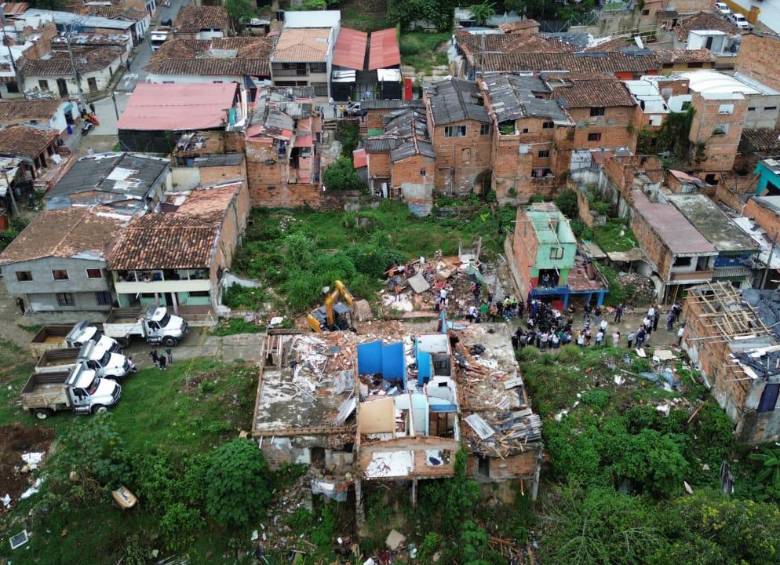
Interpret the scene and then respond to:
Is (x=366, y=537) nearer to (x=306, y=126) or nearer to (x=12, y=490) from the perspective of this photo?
(x=12, y=490)

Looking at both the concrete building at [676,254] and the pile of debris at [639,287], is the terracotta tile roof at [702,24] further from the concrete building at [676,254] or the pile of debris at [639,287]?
the pile of debris at [639,287]

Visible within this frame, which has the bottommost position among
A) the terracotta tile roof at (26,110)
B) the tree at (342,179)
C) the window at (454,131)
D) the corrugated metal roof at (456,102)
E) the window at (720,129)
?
the tree at (342,179)

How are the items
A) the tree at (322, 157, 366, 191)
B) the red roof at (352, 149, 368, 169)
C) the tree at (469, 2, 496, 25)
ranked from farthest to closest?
1. the tree at (469, 2, 496, 25)
2. the red roof at (352, 149, 368, 169)
3. the tree at (322, 157, 366, 191)

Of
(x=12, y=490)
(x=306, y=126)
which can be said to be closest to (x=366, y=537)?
(x=12, y=490)

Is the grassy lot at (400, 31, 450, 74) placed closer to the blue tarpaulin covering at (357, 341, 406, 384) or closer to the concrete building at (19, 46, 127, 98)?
the concrete building at (19, 46, 127, 98)

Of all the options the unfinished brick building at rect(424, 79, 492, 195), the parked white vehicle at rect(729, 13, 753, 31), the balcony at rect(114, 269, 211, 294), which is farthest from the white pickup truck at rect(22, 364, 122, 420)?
the parked white vehicle at rect(729, 13, 753, 31)

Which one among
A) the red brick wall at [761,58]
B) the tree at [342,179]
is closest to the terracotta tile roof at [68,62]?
the tree at [342,179]

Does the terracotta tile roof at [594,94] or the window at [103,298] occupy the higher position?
the terracotta tile roof at [594,94]
